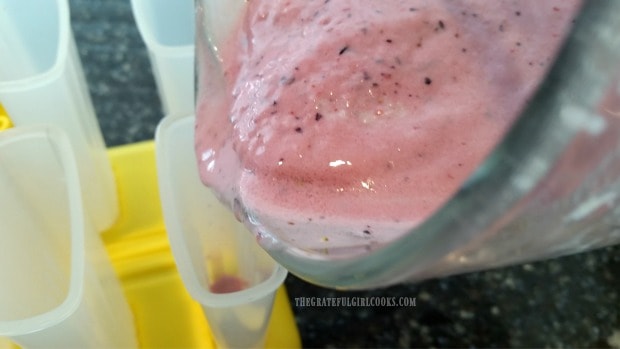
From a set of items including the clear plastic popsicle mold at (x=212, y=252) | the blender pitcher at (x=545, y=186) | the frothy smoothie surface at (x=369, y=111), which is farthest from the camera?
the clear plastic popsicle mold at (x=212, y=252)

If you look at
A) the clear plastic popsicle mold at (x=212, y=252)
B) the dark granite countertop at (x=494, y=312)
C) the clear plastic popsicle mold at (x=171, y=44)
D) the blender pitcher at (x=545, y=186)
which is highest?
the blender pitcher at (x=545, y=186)

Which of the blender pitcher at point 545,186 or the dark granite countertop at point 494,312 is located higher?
the blender pitcher at point 545,186

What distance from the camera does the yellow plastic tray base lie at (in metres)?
0.50

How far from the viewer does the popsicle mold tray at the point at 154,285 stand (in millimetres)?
495

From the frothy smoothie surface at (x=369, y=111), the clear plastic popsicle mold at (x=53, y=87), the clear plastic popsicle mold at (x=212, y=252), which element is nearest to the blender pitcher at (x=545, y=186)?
the frothy smoothie surface at (x=369, y=111)

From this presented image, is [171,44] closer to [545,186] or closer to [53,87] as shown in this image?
[53,87]

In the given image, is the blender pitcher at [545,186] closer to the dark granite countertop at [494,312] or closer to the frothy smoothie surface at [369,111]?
the frothy smoothie surface at [369,111]

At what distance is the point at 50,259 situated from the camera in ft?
1.61

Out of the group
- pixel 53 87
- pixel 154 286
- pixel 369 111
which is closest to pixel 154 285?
pixel 154 286

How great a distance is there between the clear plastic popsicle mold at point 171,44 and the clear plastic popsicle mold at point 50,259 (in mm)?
84

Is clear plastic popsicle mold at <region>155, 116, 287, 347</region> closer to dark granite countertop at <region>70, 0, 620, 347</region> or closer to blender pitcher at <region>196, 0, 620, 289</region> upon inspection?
dark granite countertop at <region>70, 0, 620, 347</region>

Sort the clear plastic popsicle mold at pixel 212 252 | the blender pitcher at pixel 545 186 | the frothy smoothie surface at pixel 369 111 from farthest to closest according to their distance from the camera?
the clear plastic popsicle mold at pixel 212 252 < the frothy smoothie surface at pixel 369 111 < the blender pitcher at pixel 545 186

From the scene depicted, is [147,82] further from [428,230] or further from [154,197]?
[428,230]

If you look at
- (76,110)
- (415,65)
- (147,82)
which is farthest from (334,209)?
(147,82)
